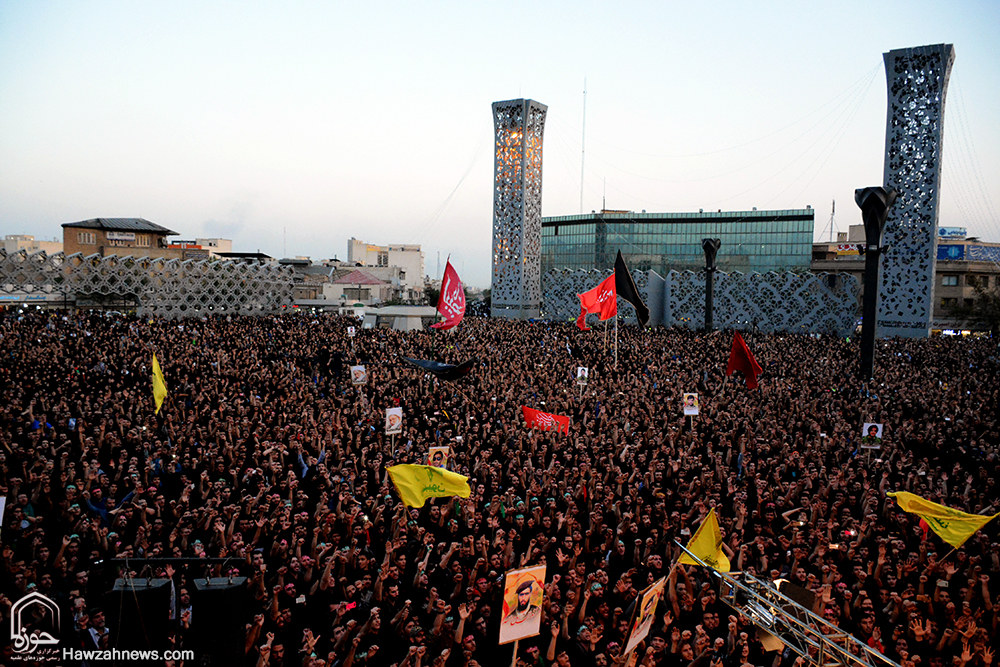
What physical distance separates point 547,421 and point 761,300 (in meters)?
24.6

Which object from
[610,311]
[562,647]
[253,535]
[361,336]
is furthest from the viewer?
[361,336]

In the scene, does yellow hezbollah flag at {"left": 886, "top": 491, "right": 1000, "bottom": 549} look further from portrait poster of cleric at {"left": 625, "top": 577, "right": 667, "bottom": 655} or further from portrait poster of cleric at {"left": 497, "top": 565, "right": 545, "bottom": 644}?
portrait poster of cleric at {"left": 497, "top": 565, "right": 545, "bottom": 644}

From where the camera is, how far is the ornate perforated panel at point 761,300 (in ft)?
104

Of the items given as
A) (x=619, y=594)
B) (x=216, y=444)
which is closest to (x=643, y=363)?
(x=216, y=444)

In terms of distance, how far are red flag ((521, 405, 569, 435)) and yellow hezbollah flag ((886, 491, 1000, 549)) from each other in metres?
6.17

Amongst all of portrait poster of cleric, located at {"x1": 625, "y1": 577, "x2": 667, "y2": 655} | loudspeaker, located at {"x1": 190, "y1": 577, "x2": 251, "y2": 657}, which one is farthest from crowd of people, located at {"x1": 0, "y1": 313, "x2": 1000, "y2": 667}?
portrait poster of cleric, located at {"x1": 625, "y1": 577, "x2": 667, "y2": 655}

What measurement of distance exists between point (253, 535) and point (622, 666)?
466 cm

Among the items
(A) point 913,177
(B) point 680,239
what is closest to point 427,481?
(A) point 913,177

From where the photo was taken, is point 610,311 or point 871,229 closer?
point 871,229

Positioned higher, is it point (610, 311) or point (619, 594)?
point (610, 311)

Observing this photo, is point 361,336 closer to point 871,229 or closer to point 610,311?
point 610,311

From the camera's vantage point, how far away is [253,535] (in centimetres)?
803

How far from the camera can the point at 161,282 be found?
115ft

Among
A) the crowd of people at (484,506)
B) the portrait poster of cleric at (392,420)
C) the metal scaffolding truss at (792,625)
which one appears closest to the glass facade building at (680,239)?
the crowd of people at (484,506)
